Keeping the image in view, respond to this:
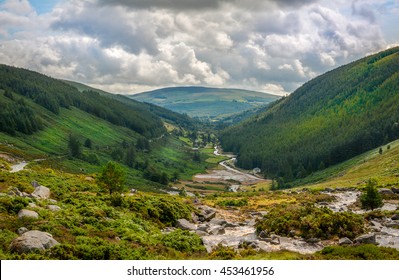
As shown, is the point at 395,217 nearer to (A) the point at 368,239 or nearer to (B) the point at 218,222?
(A) the point at 368,239

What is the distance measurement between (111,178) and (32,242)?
1501 inches

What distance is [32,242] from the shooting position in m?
24.8

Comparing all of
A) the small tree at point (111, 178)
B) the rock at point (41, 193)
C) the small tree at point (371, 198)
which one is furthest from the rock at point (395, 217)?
the rock at point (41, 193)

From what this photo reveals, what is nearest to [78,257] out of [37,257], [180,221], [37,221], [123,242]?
[37,257]

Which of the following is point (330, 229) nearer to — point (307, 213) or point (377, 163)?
point (307, 213)

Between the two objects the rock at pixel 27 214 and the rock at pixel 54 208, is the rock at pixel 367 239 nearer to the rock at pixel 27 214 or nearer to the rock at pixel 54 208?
the rock at pixel 27 214

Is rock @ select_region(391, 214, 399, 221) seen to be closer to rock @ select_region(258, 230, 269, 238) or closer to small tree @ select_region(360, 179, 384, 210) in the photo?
small tree @ select_region(360, 179, 384, 210)

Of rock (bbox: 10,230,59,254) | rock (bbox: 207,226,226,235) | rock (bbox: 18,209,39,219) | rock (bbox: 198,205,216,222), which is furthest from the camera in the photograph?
rock (bbox: 198,205,216,222)

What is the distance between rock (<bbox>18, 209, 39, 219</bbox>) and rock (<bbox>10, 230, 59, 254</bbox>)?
20.7 feet

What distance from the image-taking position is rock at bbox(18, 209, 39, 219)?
3214cm

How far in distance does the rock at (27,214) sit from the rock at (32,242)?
631cm

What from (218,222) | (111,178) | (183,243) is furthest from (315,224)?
(111,178)

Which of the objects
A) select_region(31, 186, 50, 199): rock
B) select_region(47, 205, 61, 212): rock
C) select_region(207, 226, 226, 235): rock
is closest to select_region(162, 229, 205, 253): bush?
select_region(207, 226, 226, 235): rock
